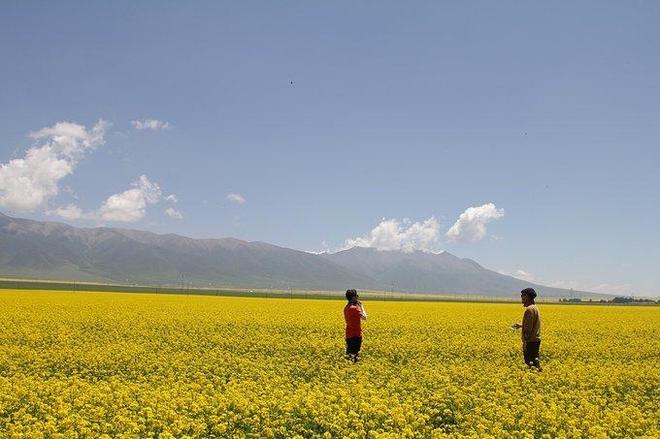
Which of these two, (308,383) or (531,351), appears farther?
(531,351)

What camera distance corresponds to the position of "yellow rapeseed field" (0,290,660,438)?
9.31 meters

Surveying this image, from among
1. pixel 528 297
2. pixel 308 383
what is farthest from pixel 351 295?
pixel 528 297

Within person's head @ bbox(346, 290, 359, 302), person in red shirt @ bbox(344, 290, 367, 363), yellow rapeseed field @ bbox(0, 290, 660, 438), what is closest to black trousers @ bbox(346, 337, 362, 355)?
person in red shirt @ bbox(344, 290, 367, 363)

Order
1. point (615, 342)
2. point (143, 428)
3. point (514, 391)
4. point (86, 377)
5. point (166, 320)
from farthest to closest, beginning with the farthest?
1. point (166, 320)
2. point (615, 342)
3. point (86, 377)
4. point (514, 391)
5. point (143, 428)

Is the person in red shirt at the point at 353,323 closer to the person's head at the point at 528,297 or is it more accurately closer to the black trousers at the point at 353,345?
the black trousers at the point at 353,345

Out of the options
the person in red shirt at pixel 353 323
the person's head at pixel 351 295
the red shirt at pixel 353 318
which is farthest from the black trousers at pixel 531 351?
the person's head at pixel 351 295

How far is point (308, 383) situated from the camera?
1308cm

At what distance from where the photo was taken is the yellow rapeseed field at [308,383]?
931 cm

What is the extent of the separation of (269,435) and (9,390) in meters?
5.52

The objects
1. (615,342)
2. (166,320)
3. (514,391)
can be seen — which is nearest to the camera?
(514,391)

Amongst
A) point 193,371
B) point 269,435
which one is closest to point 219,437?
point 269,435

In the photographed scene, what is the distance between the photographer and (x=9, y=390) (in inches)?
428

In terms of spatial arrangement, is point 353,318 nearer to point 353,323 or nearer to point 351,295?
point 353,323

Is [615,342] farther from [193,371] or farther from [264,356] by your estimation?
[193,371]
